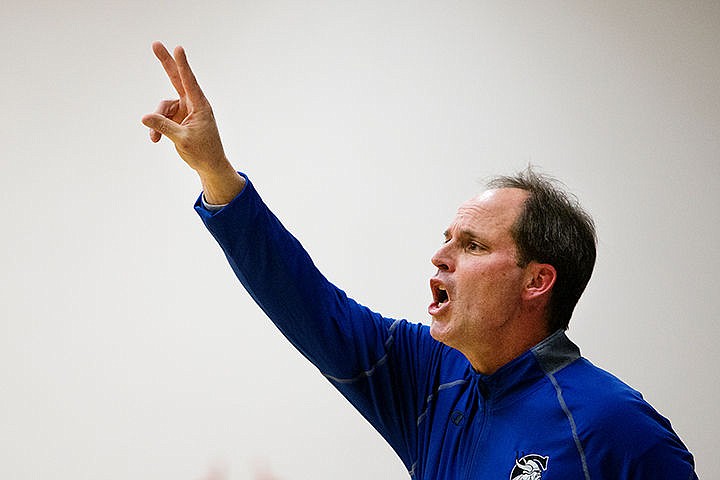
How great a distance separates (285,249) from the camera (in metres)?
1.40

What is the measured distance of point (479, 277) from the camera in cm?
140

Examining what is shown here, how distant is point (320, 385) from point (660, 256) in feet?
3.27

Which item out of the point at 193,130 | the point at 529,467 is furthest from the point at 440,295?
the point at 193,130

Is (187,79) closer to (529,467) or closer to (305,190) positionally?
(529,467)

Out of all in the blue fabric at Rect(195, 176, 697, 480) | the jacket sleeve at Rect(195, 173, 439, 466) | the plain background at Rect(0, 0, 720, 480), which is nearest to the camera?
the blue fabric at Rect(195, 176, 697, 480)

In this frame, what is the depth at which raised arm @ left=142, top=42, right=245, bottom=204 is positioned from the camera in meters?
1.27

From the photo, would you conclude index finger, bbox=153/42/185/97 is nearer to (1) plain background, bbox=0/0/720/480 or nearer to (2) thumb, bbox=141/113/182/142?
(2) thumb, bbox=141/113/182/142

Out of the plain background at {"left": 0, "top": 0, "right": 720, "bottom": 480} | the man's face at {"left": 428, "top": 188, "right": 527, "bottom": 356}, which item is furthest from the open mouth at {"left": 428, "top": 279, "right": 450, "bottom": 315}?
the plain background at {"left": 0, "top": 0, "right": 720, "bottom": 480}

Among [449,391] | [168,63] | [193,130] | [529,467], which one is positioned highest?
[168,63]

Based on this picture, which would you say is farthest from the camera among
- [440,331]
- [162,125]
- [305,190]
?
[305,190]

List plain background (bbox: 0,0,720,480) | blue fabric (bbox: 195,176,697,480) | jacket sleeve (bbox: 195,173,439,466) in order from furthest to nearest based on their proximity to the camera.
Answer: plain background (bbox: 0,0,720,480) < jacket sleeve (bbox: 195,173,439,466) < blue fabric (bbox: 195,176,697,480)

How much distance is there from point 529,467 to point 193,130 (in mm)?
708

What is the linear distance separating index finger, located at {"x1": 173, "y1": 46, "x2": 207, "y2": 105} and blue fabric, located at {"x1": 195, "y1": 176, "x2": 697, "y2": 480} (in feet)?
0.51

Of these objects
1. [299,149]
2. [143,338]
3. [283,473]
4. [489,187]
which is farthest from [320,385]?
[489,187]
